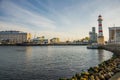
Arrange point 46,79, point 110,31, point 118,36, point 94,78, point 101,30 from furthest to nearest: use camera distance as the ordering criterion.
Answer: point 110,31, point 101,30, point 118,36, point 46,79, point 94,78

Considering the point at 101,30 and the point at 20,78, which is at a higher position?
the point at 101,30

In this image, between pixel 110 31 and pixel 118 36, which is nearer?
pixel 118 36

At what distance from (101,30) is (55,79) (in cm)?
9953

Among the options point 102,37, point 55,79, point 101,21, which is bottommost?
point 55,79

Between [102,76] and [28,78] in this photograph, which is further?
[28,78]

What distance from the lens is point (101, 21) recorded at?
388 ft

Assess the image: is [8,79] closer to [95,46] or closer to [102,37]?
[95,46]

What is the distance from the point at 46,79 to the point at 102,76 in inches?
265

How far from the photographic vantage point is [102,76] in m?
15.7

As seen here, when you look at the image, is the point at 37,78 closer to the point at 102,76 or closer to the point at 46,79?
the point at 46,79

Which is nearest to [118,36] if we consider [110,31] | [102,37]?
[102,37]

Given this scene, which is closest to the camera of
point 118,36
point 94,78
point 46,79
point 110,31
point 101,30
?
point 94,78

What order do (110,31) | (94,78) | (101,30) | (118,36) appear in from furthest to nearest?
(110,31) → (101,30) → (118,36) → (94,78)

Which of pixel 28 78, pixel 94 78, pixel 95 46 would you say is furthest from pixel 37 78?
pixel 95 46
